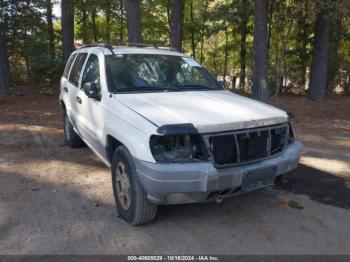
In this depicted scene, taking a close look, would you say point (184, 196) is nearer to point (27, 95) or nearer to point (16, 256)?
point (16, 256)

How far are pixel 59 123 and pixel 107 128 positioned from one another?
5519 mm

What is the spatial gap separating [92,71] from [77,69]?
3.03ft

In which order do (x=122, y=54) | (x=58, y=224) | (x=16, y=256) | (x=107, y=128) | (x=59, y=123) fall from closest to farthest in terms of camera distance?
(x=16, y=256), (x=58, y=224), (x=107, y=128), (x=122, y=54), (x=59, y=123)

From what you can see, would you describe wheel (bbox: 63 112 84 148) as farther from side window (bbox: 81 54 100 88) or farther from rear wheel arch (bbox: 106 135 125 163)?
rear wheel arch (bbox: 106 135 125 163)

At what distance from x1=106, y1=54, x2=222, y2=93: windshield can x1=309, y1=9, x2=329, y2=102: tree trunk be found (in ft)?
31.4

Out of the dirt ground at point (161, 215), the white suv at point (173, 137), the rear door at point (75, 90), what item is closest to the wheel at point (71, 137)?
the dirt ground at point (161, 215)

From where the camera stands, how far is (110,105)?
443 centimetres

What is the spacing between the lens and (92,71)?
541 centimetres

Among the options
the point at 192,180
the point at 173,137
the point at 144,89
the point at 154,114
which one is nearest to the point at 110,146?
the point at 144,89

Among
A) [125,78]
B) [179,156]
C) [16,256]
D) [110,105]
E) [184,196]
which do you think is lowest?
[16,256]

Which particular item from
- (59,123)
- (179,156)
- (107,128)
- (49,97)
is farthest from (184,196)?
(49,97)

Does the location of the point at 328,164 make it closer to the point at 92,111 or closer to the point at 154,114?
the point at 154,114

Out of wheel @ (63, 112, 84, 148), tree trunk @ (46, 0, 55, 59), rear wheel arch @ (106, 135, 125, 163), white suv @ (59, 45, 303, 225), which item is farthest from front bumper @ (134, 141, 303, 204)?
tree trunk @ (46, 0, 55, 59)

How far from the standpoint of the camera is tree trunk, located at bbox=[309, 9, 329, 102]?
1347 centimetres
